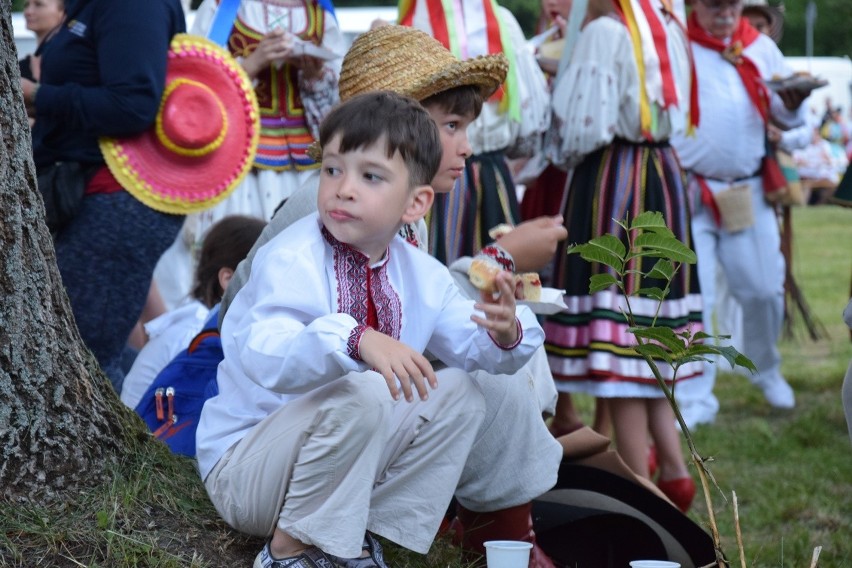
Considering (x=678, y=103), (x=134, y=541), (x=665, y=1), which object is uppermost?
(x=665, y=1)

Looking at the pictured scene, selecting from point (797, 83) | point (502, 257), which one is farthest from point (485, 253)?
point (797, 83)

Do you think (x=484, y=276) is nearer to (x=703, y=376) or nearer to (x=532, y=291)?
(x=532, y=291)

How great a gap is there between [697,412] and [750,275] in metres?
0.80

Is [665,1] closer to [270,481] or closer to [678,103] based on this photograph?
[678,103]

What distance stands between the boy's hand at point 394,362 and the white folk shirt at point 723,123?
4.04 m

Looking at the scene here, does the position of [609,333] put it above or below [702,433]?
above

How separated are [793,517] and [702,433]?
1.52 metres

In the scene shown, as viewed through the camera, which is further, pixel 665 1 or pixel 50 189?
pixel 665 1

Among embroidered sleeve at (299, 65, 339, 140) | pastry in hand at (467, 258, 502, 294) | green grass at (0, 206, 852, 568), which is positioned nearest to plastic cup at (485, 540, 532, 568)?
green grass at (0, 206, 852, 568)

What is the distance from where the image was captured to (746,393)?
7051mm

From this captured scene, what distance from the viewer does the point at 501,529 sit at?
9.75 ft

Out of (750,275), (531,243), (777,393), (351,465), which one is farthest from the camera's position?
(777,393)

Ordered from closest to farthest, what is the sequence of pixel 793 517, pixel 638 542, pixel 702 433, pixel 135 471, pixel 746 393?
pixel 135 471 → pixel 638 542 → pixel 793 517 → pixel 702 433 → pixel 746 393

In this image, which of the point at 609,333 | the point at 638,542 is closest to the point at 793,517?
the point at 609,333
